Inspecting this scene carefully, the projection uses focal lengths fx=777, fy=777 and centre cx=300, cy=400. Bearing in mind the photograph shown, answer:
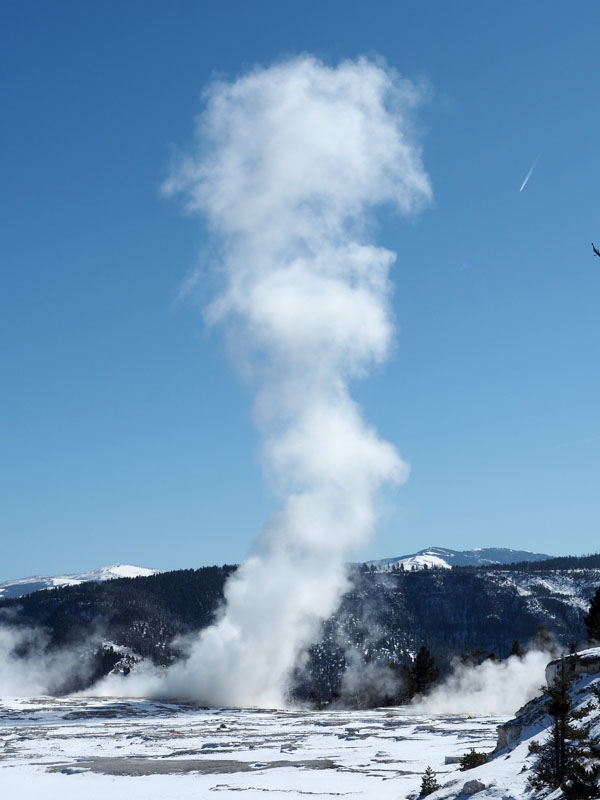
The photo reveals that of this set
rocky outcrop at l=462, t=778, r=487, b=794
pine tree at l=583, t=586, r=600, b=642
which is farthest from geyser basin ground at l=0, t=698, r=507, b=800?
pine tree at l=583, t=586, r=600, b=642

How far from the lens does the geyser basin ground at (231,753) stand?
167ft

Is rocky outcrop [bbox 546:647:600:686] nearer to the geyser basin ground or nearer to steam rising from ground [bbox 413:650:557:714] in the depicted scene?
the geyser basin ground

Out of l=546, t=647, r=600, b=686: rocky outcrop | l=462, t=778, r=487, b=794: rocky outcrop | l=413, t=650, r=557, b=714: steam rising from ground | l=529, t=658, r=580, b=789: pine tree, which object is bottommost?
l=413, t=650, r=557, b=714: steam rising from ground

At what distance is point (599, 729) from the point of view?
34969 mm

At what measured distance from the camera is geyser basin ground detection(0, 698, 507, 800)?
5103 centimetres

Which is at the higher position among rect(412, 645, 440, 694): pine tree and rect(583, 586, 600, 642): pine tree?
rect(583, 586, 600, 642): pine tree

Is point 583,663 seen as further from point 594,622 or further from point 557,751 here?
point 594,622

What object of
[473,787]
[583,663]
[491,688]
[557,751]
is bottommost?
[491,688]

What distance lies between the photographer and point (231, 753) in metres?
71.0

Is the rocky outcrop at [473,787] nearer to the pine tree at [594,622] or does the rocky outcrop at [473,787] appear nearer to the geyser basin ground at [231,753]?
the geyser basin ground at [231,753]

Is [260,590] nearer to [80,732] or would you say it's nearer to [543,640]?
[543,640]

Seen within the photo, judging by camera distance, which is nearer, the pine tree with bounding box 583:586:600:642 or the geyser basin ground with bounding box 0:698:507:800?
the geyser basin ground with bounding box 0:698:507:800

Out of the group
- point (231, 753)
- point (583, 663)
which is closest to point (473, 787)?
point (583, 663)

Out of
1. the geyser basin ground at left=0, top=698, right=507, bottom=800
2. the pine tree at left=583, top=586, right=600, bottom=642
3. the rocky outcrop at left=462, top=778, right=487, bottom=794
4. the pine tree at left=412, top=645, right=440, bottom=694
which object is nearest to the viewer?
Result: the rocky outcrop at left=462, top=778, right=487, bottom=794
